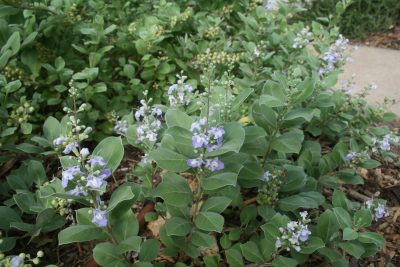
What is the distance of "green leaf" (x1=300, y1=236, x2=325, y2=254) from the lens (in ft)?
5.41

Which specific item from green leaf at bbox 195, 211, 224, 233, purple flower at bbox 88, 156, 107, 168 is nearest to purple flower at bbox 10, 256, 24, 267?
purple flower at bbox 88, 156, 107, 168

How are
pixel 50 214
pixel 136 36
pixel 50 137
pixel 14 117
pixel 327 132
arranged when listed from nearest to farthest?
pixel 50 214, pixel 50 137, pixel 14 117, pixel 327 132, pixel 136 36

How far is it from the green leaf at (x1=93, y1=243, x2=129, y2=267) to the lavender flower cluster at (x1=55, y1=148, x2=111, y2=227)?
160mm

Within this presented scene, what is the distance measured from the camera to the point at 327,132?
265 cm

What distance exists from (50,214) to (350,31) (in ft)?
17.1

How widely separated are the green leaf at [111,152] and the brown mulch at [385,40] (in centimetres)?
499

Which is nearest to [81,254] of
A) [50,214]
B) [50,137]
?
[50,214]

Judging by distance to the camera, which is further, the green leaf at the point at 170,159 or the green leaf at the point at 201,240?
the green leaf at the point at 201,240

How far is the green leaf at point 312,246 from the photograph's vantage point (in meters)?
1.65

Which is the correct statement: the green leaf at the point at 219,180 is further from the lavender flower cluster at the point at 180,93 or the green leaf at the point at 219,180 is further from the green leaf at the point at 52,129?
the green leaf at the point at 52,129

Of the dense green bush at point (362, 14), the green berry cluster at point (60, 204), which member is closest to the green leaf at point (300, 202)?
the green berry cluster at point (60, 204)

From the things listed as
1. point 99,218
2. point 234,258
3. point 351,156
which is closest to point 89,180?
point 99,218

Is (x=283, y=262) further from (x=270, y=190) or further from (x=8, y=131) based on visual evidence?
(x=8, y=131)

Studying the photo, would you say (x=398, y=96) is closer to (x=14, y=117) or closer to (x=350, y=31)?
(x=350, y=31)
